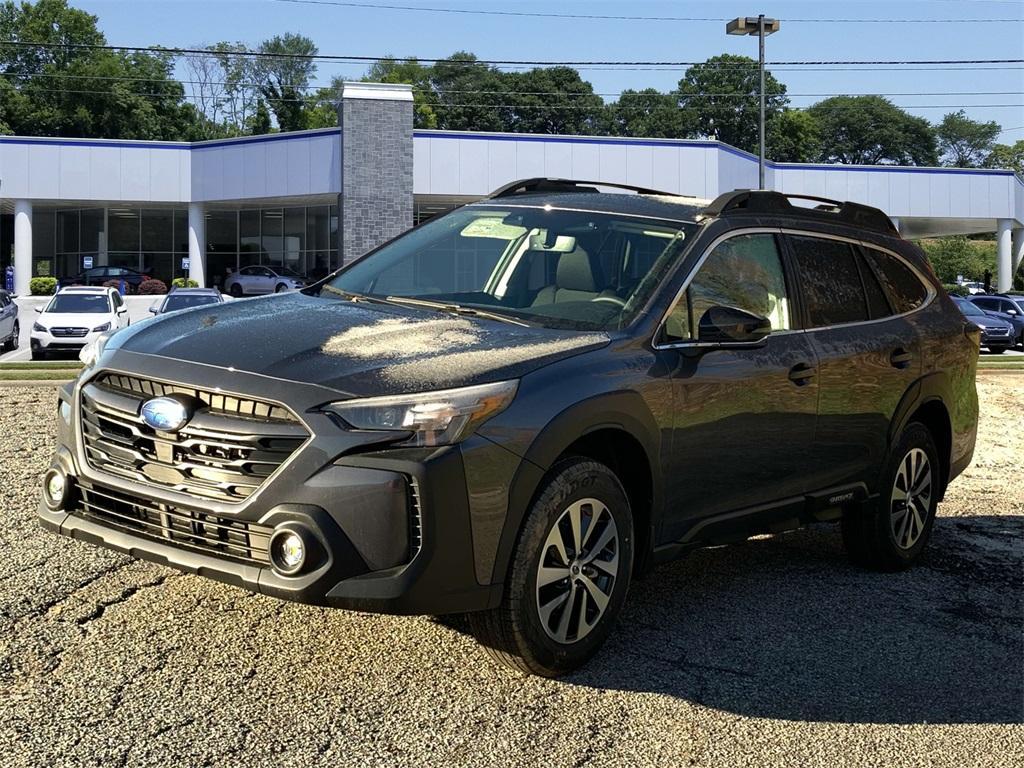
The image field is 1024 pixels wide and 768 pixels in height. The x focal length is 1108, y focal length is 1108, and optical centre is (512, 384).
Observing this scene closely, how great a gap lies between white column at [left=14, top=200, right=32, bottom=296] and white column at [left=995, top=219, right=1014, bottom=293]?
47019 mm

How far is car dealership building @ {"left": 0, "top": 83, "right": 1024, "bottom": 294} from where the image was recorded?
40250mm

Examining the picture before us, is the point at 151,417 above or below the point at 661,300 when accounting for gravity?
below

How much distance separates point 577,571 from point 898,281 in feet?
10.3

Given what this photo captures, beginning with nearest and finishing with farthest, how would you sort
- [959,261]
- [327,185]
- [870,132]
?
[327,185] → [959,261] → [870,132]

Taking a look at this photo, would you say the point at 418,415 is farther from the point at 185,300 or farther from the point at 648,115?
the point at 648,115

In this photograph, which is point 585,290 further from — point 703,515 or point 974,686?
point 974,686

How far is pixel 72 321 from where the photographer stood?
23750 millimetres

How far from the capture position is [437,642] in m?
4.41

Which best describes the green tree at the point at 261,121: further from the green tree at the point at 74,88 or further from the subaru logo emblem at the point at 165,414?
the subaru logo emblem at the point at 165,414

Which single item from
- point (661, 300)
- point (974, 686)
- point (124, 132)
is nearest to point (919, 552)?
point (974, 686)

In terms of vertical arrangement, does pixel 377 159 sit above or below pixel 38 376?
above

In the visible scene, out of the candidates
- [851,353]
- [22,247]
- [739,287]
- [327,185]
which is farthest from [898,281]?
[22,247]

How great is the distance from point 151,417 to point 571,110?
111 meters

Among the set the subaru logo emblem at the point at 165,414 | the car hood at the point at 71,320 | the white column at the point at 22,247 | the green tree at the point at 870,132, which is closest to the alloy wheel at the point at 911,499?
the subaru logo emblem at the point at 165,414
